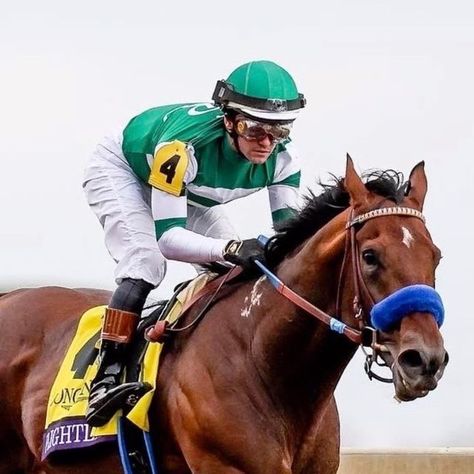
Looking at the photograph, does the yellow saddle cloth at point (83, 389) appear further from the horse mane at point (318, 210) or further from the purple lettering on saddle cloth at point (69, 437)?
the horse mane at point (318, 210)

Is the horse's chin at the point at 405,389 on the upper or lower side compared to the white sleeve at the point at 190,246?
lower

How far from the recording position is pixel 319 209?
5.62 meters

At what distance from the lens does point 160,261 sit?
20.6 feet

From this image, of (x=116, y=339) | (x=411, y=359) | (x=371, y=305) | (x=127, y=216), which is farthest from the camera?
(x=127, y=216)

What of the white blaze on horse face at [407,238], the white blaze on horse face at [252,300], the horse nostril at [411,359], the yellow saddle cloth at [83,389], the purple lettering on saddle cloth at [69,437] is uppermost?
the white blaze on horse face at [407,238]

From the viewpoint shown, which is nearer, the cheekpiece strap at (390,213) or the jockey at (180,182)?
the cheekpiece strap at (390,213)

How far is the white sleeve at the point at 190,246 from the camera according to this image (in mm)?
5797

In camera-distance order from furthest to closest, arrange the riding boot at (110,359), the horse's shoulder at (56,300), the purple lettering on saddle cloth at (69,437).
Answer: the horse's shoulder at (56,300), the purple lettering on saddle cloth at (69,437), the riding boot at (110,359)

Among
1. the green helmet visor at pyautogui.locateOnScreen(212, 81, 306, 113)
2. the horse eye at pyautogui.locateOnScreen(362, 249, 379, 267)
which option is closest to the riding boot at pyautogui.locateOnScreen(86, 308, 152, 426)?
the green helmet visor at pyautogui.locateOnScreen(212, 81, 306, 113)

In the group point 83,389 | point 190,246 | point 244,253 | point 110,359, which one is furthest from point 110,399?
point 244,253

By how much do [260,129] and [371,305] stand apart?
1.10m

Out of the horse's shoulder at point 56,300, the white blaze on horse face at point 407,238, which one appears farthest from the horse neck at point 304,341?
the horse's shoulder at point 56,300

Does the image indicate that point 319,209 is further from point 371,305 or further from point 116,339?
point 116,339

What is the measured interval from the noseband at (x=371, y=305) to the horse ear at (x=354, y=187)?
6 centimetres
